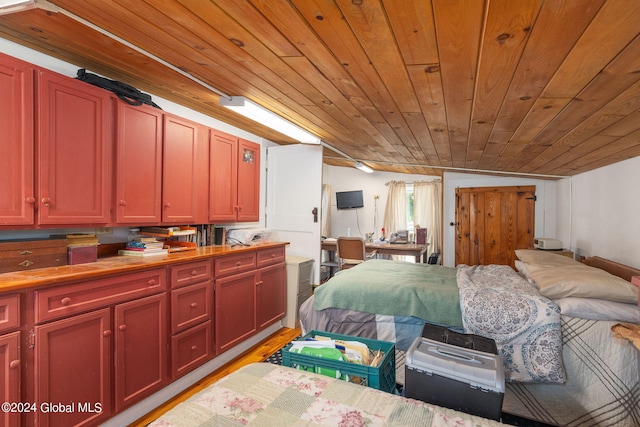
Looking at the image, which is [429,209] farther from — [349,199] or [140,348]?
[140,348]

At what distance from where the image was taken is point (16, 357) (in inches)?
57.3

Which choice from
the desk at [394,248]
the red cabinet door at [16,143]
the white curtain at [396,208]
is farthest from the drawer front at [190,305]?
the white curtain at [396,208]

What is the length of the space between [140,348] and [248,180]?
1.94 metres

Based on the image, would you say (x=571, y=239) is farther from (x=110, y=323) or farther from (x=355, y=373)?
(x=110, y=323)

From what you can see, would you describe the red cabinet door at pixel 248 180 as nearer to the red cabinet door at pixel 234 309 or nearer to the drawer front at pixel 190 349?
the red cabinet door at pixel 234 309

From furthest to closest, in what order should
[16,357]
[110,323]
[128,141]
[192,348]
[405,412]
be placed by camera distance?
[192,348], [128,141], [110,323], [16,357], [405,412]

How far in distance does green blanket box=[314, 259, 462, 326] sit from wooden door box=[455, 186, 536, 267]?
82.8 inches

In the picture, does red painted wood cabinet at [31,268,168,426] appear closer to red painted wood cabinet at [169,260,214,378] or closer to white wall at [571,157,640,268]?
red painted wood cabinet at [169,260,214,378]

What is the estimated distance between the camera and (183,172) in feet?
8.75

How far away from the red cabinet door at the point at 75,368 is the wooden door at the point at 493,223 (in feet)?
15.1

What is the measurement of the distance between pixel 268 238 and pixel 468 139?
2.29 meters

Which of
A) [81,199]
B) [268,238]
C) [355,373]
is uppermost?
[81,199]

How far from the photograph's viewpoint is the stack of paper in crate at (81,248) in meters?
1.92

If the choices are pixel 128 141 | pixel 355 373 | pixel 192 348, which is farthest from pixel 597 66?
pixel 192 348
